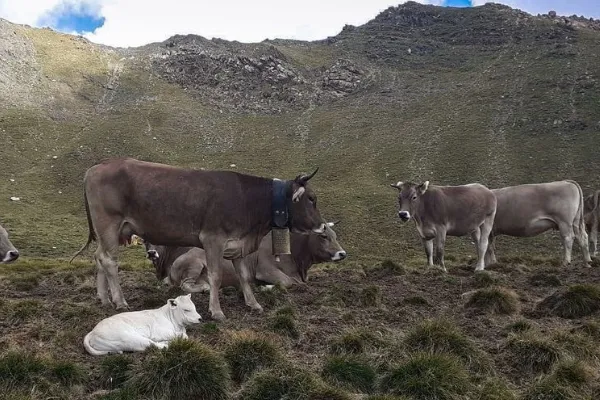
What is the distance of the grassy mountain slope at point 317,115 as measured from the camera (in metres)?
53.1

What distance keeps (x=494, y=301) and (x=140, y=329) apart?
669cm

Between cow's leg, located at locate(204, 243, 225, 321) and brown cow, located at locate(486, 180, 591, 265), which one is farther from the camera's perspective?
brown cow, located at locate(486, 180, 591, 265)

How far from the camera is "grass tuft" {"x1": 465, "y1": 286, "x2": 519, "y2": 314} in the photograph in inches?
424

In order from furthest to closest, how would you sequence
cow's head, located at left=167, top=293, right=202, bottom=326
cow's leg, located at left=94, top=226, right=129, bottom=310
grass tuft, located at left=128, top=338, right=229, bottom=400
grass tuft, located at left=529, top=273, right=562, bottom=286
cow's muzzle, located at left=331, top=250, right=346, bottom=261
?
cow's muzzle, located at left=331, top=250, right=346, bottom=261, grass tuft, located at left=529, top=273, right=562, bottom=286, cow's leg, located at left=94, top=226, right=129, bottom=310, cow's head, located at left=167, top=293, right=202, bottom=326, grass tuft, located at left=128, top=338, right=229, bottom=400

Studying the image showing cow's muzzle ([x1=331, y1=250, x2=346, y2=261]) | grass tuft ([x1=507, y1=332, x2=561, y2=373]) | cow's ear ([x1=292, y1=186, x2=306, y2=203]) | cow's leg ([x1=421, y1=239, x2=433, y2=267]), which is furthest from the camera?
cow's leg ([x1=421, y1=239, x2=433, y2=267])

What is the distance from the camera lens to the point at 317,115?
8550cm

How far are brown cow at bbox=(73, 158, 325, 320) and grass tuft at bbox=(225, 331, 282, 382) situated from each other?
2.69 m

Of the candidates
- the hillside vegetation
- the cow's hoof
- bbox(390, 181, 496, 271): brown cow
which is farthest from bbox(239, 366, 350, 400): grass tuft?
bbox(390, 181, 496, 271): brown cow

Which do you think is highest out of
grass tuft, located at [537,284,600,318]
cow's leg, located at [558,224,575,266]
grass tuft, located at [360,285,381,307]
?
grass tuft, located at [537,284,600,318]

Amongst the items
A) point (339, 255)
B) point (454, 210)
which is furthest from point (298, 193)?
A: point (454, 210)

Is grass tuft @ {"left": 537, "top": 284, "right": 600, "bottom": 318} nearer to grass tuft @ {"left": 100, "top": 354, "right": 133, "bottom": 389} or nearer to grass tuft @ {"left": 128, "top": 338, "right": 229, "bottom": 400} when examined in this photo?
grass tuft @ {"left": 128, "top": 338, "right": 229, "bottom": 400}

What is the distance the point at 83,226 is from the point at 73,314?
36886 mm

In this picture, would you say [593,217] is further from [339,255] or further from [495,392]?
[495,392]

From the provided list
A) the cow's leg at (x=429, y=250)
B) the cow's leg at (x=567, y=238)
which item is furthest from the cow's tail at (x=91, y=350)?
the cow's leg at (x=567, y=238)
